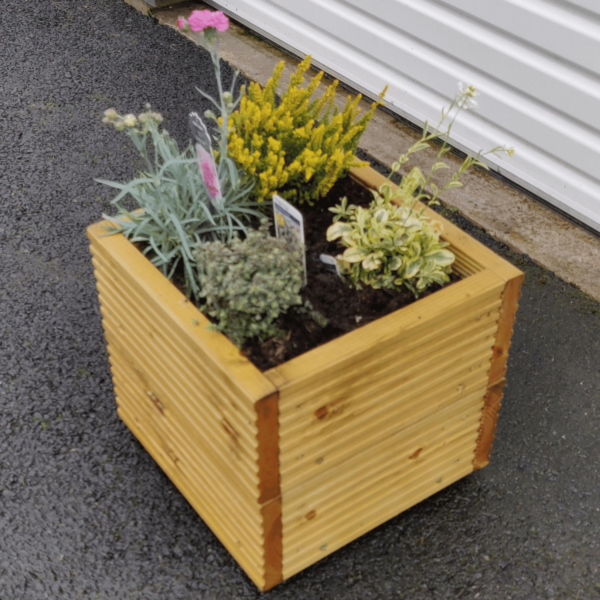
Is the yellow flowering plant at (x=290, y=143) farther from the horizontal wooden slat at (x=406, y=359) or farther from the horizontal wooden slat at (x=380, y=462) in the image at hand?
the horizontal wooden slat at (x=380, y=462)

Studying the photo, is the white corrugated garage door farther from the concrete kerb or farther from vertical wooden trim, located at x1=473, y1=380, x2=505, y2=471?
vertical wooden trim, located at x1=473, y1=380, x2=505, y2=471

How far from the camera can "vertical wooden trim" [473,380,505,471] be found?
1969mm

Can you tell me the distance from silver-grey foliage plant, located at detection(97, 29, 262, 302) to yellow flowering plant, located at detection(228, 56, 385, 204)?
55 millimetres

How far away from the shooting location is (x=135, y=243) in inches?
74.5

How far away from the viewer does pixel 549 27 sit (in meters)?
2.81

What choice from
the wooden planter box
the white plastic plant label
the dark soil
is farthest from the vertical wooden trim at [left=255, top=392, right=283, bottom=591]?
the white plastic plant label

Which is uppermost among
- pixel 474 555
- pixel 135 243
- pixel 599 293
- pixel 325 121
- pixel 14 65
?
pixel 325 121

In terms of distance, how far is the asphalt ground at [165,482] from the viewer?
1947 mm

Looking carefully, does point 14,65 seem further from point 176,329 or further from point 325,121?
point 176,329

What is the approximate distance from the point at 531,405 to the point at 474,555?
1.94 ft

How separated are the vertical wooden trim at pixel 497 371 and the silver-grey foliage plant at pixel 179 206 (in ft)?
2.10

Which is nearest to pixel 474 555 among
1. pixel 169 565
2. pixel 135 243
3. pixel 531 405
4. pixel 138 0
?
pixel 531 405

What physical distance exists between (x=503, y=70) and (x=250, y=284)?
6.36 feet

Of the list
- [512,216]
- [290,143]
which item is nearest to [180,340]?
[290,143]
